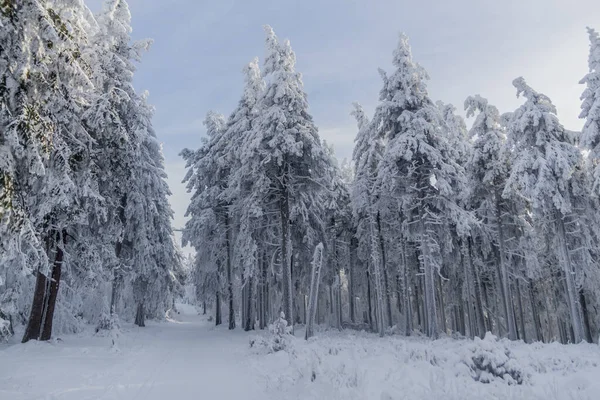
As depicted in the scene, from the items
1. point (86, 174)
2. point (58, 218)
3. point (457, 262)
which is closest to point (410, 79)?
point (457, 262)

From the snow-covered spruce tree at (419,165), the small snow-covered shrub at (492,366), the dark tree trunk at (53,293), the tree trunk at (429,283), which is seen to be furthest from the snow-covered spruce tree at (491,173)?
the dark tree trunk at (53,293)

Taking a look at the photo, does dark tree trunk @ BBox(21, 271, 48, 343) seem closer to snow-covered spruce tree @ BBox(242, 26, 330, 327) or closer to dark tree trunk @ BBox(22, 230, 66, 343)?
dark tree trunk @ BBox(22, 230, 66, 343)

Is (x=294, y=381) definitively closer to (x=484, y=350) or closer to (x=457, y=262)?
(x=484, y=350)

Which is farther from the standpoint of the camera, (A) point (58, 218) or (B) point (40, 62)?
(A) point (58, 218)

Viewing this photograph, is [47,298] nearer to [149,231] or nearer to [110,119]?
[110,119]

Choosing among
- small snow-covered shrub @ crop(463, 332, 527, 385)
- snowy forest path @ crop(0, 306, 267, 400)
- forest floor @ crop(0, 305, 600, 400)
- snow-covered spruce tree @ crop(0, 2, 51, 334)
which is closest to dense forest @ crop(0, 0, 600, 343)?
snow-covered spruce tree @ crop(0, 2, 51, 334)

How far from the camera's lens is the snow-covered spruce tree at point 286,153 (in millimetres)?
18625

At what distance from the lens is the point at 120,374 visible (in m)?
9.17

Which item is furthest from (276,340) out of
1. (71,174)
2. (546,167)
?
(546,167)

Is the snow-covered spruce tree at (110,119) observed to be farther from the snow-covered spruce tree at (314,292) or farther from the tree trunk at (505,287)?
the tree trunk at (505,287)

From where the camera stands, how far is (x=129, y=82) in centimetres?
1833

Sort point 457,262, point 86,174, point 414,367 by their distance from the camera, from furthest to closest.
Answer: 1. point 457,262
2. point 86,174
3. point 414,367

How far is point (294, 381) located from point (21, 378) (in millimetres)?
5834

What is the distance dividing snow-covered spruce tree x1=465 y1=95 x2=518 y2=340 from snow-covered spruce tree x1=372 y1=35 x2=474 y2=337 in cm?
337
